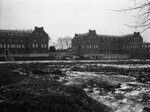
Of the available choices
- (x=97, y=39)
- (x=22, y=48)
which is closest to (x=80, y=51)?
(x=97, y=39)

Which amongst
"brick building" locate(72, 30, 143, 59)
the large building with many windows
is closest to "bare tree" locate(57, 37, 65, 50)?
"brick building" locate(72, 30, 143, 59)

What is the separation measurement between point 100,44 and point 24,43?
35545mm

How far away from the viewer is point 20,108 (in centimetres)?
558

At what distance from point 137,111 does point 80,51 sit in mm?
80822

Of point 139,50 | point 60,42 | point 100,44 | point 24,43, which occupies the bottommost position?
point 139,50

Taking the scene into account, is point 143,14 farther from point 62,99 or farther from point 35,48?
point 35,48

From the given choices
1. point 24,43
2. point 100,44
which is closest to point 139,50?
point 100,44

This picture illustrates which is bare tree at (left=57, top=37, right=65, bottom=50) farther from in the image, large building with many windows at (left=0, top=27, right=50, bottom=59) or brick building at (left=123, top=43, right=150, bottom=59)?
large building with many windows at (left=0, top=27, right=50, bottom=59)

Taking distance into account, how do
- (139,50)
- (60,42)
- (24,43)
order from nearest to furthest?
(24,43), (139,50), (60,42)

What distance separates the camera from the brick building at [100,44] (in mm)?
83438

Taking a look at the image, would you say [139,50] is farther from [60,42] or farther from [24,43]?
[60,42]

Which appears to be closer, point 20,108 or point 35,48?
point 20,108

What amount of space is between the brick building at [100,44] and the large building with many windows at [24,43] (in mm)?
17879

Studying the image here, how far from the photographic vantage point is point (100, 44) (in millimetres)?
90250
